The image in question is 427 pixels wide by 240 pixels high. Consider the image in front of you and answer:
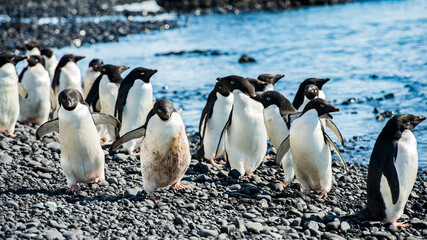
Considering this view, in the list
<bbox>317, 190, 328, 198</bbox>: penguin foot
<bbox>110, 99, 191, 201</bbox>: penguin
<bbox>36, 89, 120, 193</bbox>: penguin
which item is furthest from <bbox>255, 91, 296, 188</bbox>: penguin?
<bbox>36, 89, 120, 193</bbox>: penguin

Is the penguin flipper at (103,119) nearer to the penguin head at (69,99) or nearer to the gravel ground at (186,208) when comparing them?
the penguin head at (69,99)

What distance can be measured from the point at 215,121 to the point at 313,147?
1.99m

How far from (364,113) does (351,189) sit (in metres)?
5.10

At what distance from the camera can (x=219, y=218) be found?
5.62m

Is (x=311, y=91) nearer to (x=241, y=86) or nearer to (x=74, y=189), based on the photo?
(x=241, y=86)

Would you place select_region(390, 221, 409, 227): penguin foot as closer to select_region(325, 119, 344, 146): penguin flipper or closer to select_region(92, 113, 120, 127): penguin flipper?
select_region(325, 119, 344, 146): penguin flipper

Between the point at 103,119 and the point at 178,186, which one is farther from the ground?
the point at 103,119

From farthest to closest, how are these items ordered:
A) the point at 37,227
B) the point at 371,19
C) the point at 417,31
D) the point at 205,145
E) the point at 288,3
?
the point at 288,3 → the point at 371,19 → the point at 417,31 → the point at 205,145 → the point at 37,227

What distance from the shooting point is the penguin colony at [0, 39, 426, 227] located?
5824mm

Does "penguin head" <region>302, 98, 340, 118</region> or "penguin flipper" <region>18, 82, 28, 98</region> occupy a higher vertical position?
"penguin head" <region>302, 98, 340, 118</region>

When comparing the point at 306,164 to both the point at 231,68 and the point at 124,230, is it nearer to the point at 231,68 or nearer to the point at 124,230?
the point at 124,230

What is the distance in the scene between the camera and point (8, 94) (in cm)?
920

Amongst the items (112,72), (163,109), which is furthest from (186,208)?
(112,72)

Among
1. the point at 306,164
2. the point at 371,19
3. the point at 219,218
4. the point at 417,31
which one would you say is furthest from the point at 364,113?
the point at 371,19
